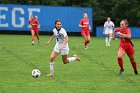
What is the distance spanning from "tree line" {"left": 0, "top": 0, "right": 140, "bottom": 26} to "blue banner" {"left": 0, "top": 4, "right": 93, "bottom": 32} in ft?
12.8

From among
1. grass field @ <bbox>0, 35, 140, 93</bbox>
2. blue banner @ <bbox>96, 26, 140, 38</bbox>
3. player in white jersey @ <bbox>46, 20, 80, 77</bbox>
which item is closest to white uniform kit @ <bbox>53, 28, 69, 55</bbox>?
player in white jersey @ <bbox>46, 20, 80, 77</bbox>

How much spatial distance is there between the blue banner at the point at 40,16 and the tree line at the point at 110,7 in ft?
12.8

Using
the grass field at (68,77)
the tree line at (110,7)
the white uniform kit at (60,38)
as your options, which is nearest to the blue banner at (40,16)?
the tree line at (110,7)

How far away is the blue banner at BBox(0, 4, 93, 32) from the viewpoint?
159 ft

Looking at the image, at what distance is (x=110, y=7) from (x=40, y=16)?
30.6 feet

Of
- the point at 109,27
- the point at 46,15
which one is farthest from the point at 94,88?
the point at 46,15

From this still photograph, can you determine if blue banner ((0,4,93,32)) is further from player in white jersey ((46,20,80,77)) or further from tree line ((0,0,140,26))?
player in white jersey ((46,20,80,77))

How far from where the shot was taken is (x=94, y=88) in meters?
14.8

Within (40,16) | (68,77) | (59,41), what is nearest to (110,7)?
(40,16)

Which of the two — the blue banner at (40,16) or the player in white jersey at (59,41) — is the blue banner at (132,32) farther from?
the player in white jersey at (59,41)

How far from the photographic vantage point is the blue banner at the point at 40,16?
48.4m

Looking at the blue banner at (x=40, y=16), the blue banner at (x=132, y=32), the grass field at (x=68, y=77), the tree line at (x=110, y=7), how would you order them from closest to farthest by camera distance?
1. the grass field at (x=68, y=77)
2. the blue banner at (x=40, y=16)
3. the blue banner at (x=132, y=32)
4. the tree line at (x=110, y=7)

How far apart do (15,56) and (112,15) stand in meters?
29.8

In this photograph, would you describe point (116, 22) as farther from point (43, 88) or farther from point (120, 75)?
point (43, 88)
